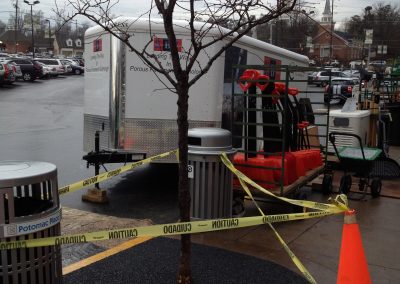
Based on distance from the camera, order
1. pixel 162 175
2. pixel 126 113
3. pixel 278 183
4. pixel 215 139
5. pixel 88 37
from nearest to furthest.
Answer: pixel 215 139
pixel 278 183
pixel 126 113
pixel 88 37
pixel 162 175

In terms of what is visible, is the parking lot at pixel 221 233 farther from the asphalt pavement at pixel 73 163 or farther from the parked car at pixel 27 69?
the parked car at pixel 27 69

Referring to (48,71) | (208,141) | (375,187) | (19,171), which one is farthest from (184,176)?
(48,71)

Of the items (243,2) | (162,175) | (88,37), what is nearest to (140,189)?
(162,175)

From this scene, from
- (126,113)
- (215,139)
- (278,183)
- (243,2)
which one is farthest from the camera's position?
(126,113)

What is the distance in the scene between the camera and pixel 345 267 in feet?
11.3

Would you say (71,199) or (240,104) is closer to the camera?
(71,199)

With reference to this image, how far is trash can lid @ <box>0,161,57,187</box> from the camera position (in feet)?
9.80

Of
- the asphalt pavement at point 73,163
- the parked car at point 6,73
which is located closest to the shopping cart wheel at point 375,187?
the asphalt pavement at point 73,163

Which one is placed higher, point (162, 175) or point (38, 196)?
point (38, 196)

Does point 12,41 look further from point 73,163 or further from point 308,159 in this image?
point 308,159

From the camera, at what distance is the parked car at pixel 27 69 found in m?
39.9

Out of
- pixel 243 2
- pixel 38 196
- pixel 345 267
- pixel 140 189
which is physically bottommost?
pixel 140 189

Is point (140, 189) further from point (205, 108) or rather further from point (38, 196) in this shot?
point (38, 196)

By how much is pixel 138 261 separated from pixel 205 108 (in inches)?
124
